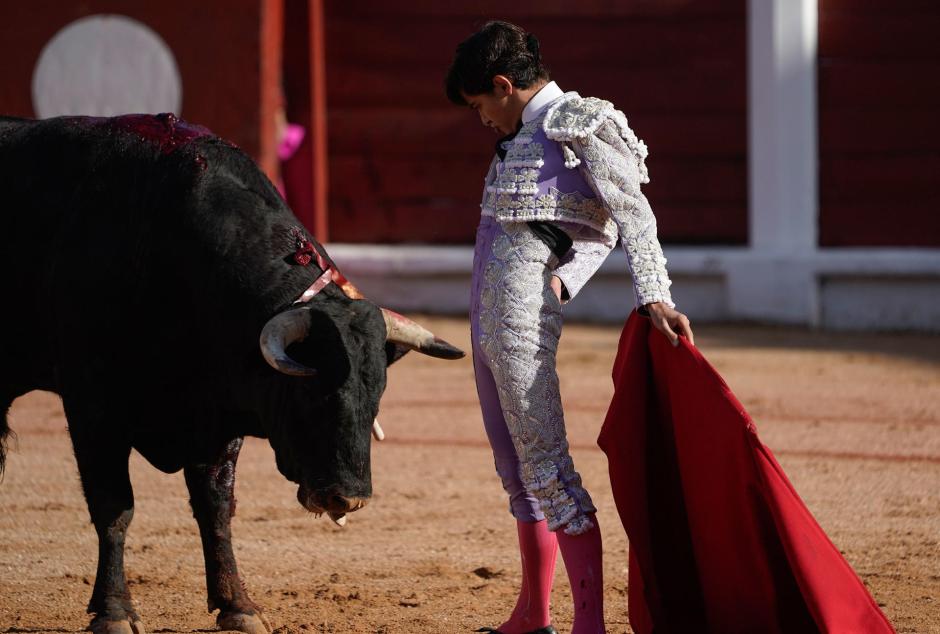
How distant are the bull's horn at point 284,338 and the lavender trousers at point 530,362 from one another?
330 millimetres

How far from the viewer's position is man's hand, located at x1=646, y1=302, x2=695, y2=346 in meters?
2.59

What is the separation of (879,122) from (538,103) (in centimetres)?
581

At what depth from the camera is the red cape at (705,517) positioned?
2.63 meters

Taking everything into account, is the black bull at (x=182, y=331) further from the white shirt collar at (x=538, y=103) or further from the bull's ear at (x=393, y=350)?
the white shirt collar at (x=538, y=103)

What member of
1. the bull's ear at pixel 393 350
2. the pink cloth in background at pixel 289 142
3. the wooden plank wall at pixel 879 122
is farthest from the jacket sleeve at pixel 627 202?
the pink cloth in background at pixel 289 142

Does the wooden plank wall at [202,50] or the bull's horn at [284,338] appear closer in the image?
the bull's horn at [284,338]

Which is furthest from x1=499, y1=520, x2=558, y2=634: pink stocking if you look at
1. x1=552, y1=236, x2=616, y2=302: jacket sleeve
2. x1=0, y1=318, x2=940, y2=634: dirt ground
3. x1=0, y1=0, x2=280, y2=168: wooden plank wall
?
x1=0, y1=0, x2=280, y2=168: wooden plank wall

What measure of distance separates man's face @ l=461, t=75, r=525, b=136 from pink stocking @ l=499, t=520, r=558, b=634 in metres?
0.75

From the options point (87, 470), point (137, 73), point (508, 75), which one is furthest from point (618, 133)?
point (137, 73)

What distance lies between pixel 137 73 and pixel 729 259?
3.38 m

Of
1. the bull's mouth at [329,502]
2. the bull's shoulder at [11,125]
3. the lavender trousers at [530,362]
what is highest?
the bull's shoulder at [11,125]

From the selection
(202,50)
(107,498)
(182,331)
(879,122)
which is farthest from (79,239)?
(879,122)

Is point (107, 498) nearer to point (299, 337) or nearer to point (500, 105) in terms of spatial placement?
point (299, 337)

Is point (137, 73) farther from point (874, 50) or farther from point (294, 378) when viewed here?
point (294, 378)
